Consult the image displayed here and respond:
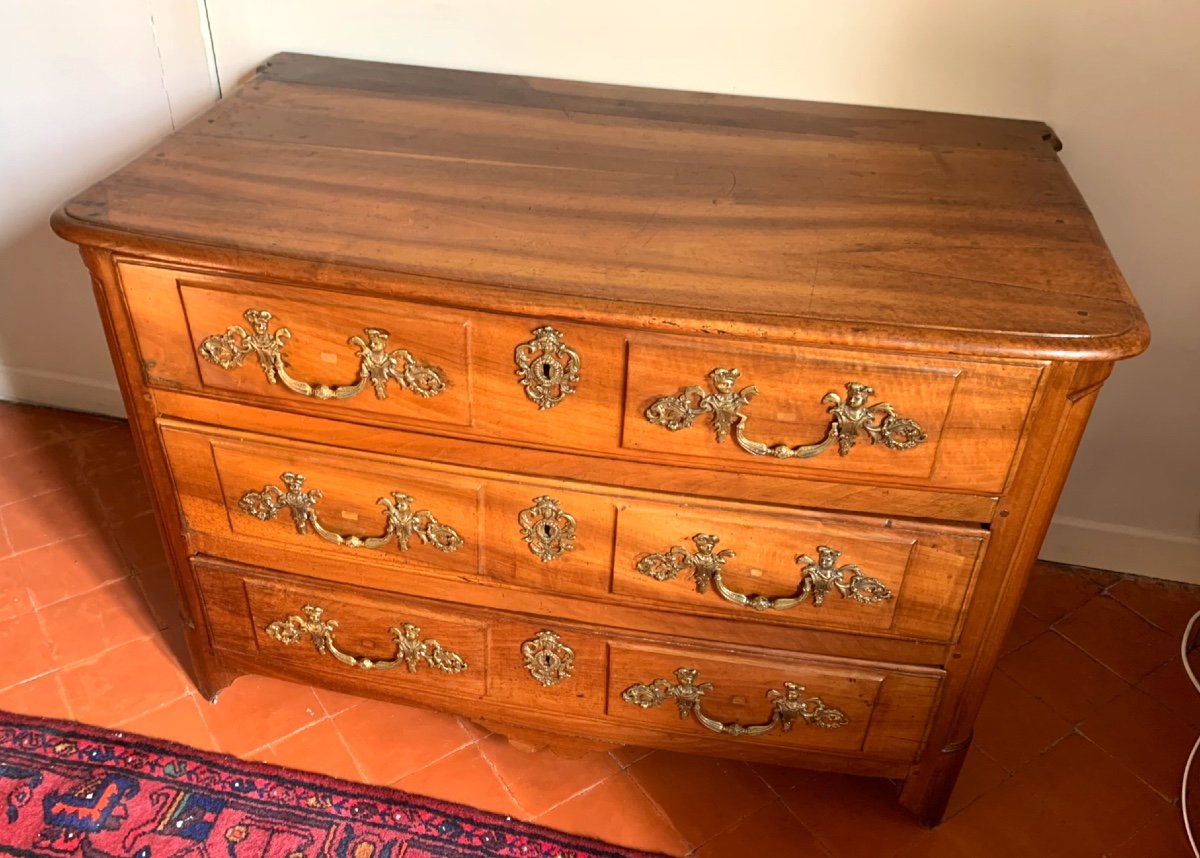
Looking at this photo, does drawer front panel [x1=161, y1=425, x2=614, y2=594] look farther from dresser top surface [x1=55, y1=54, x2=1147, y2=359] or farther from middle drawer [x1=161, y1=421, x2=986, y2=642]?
dresser top surface [x1=55, y1=54, x2=1147, y2=359]

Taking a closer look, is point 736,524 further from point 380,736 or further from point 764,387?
point 380,736

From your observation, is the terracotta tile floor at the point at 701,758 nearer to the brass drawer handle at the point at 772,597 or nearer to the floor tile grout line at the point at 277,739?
the floor tile grout line at the point at 277,739

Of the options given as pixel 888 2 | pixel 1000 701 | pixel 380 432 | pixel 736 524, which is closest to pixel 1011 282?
pixel 736 524

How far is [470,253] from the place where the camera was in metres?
1.08

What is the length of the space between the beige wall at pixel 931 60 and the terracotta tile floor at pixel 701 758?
1.38ft

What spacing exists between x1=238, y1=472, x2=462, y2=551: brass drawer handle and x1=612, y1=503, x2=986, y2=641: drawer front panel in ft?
0.79

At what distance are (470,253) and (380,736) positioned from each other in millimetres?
895

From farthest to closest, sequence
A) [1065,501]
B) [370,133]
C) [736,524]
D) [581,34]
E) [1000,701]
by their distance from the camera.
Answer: [1065,501] < [1000,701] < [581,34] < [370,133] < [736,524]

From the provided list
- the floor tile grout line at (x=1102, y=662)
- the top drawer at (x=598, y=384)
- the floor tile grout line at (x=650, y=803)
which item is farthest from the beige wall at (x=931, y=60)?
the floor tile grout line at (x=650, y=803)

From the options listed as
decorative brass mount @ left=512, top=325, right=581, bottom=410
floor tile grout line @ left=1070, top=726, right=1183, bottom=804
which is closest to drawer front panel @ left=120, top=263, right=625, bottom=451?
decorative brass mount @ left=512, top=325, right=581, bottom=410

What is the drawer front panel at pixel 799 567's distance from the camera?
1.17 meters

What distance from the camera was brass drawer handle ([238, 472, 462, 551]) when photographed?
127cm

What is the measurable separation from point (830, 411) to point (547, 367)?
31 cm

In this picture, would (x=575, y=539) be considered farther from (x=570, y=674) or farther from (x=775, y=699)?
(x=775, y=699)
